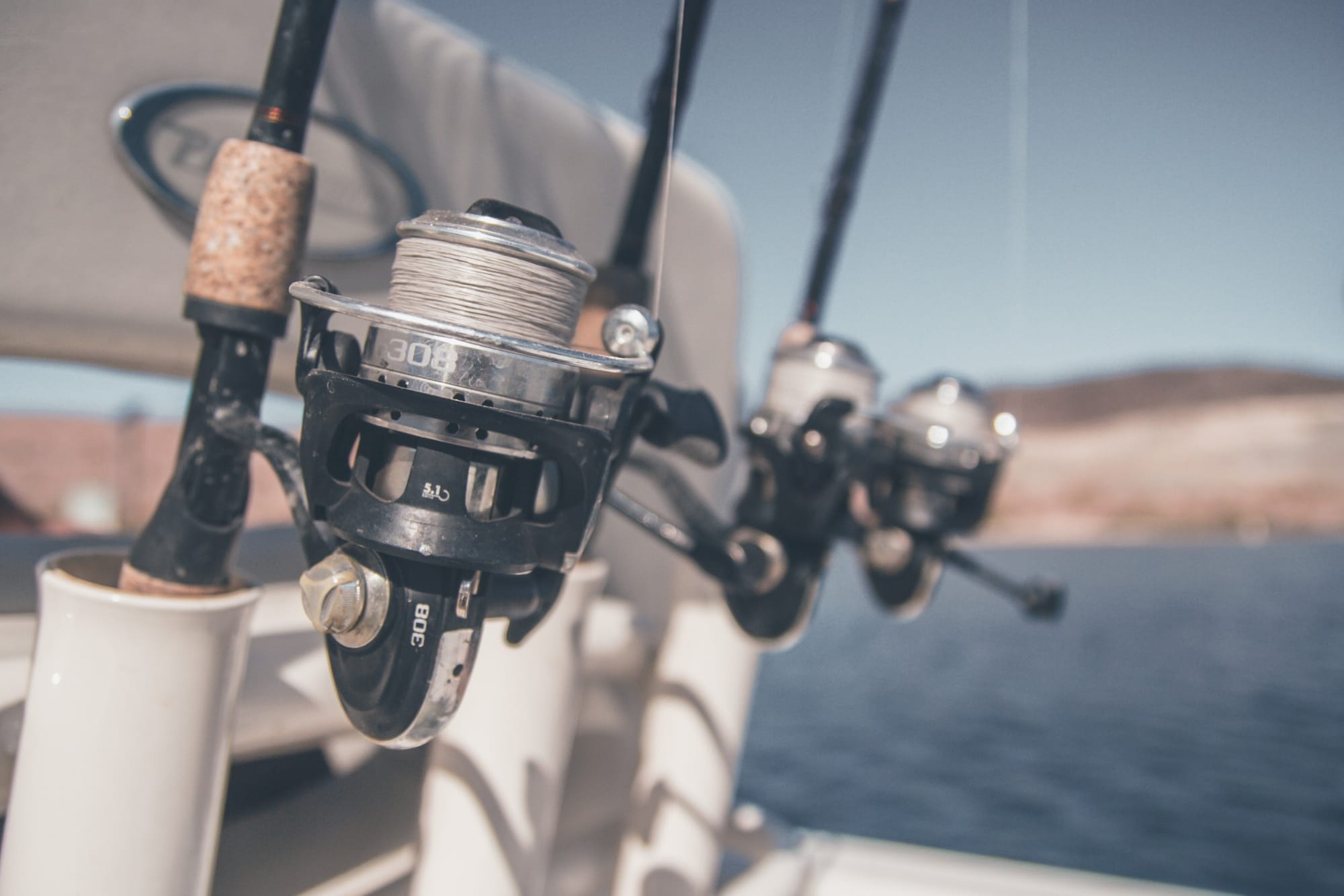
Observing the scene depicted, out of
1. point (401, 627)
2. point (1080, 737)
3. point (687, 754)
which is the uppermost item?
point (401, 627)

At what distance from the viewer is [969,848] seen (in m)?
5.89

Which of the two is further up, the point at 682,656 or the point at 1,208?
the point at 1,208

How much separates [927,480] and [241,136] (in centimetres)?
103

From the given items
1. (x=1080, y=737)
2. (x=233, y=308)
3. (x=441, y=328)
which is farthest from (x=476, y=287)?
(x=1080, y=737)

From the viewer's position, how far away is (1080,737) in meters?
7.77

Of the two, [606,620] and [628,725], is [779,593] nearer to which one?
[606,620]

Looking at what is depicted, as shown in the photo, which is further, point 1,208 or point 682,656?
point 682,656

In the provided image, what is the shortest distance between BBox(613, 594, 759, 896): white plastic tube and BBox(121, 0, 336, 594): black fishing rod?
3.29 feet

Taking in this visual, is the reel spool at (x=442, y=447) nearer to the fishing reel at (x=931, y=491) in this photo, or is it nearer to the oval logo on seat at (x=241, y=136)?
the oval logo on seat at (x=241, y=136)

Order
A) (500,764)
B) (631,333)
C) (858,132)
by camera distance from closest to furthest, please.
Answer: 1. (631,333)
2. (500,764)
3. (858,132)

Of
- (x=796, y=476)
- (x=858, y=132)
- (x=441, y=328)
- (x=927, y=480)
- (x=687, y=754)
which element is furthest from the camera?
(x=858, y=132)

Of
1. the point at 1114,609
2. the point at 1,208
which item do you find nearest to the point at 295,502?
the point at 1,208

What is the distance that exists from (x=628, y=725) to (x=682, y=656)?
0.87ft

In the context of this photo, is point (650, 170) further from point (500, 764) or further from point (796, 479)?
point (500, 764)
